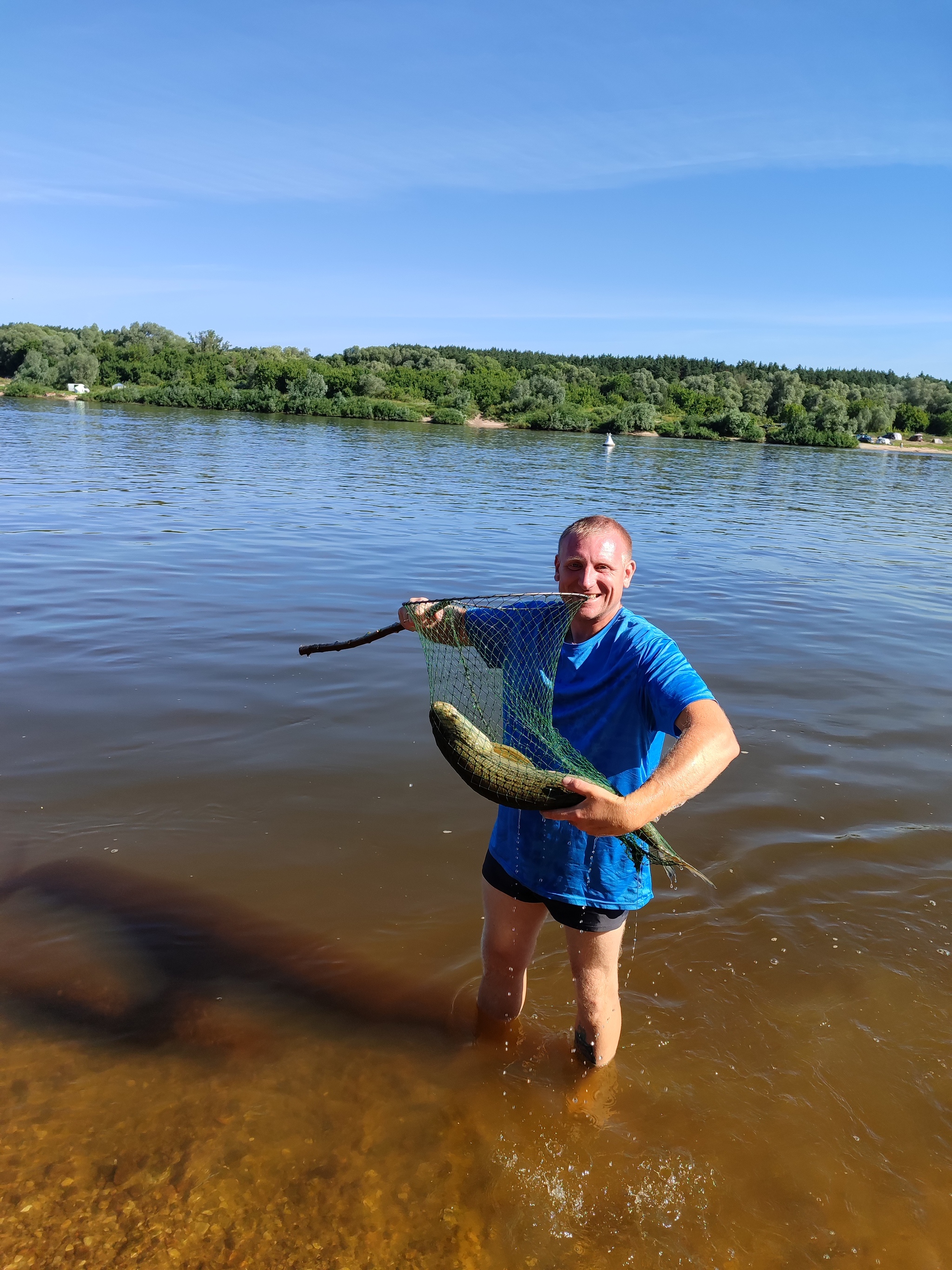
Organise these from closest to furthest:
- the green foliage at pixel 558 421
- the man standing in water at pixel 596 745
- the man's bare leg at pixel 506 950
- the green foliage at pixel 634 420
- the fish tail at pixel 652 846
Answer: the man standing in water at pixel 596 745 → the fish tail at pixel 652 846 → the man's bare leg at pixel 506 950 → the green foliage at pixel 634 420 → the green foliage at pixel 558 421

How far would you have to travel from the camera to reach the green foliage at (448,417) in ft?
333

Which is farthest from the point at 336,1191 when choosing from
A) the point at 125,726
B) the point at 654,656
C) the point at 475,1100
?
the point at 125,726

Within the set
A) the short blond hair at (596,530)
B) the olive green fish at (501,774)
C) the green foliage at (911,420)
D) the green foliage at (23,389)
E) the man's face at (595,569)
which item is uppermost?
the green foliage at (911,420)

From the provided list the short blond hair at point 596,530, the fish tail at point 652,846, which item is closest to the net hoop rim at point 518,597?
the short blond hair at point 596,530

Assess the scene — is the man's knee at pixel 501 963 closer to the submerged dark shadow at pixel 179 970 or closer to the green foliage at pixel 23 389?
the submerged dark shadow at pixel 179 970

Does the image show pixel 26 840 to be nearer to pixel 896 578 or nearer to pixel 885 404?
pixel 896 578

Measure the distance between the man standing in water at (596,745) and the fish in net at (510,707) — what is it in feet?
0.29

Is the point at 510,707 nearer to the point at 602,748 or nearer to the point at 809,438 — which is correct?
the point at 602,748

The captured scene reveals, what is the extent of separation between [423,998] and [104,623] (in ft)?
27.5

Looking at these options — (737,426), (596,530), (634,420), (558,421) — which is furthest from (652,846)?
(737,426)

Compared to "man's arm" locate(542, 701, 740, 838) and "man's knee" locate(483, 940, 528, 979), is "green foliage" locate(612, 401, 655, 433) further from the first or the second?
"man's arm" locate(542, 701, 740, 838)

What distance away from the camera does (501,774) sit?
11.3 feet

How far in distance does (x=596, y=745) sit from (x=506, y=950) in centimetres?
127

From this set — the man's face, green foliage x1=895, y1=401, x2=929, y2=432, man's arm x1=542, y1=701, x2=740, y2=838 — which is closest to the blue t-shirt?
the man's face
